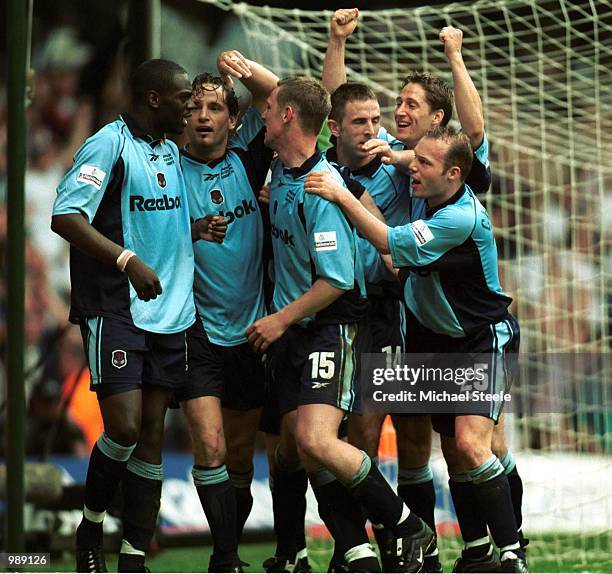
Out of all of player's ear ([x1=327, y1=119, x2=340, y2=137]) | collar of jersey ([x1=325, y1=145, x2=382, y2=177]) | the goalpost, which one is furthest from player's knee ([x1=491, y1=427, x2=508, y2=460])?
the goalpost

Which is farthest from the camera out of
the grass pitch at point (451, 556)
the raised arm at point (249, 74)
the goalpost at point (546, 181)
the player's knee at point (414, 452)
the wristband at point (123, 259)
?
the goalpost at point (546, 181)

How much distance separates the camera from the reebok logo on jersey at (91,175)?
4.77 m

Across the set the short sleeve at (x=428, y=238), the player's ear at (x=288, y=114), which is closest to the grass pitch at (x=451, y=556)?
the short sleeve at (x=428, y=238)

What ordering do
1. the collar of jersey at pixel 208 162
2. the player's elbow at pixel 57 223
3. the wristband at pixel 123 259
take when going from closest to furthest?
the wristband at pixel 123 259, the player's elbow at pixel 57 223, the collar of jersey at pixel 208 162

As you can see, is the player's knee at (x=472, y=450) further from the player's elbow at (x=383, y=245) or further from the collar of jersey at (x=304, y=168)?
the collar of jersey at (x=304, y=168)

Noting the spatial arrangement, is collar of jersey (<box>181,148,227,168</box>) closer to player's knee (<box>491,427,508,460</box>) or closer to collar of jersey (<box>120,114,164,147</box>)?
collar of jersey (<box>120,114,164,147</box>)

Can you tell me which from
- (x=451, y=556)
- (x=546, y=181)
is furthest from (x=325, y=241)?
(x=546, y=181)

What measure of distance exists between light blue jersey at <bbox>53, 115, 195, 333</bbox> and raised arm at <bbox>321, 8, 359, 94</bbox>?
3.37ft

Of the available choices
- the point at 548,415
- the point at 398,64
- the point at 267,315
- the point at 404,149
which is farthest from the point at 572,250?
the point at 267,315

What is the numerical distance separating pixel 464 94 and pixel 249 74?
0.91 m

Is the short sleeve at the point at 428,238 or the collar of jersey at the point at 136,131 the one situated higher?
the collar of jersey at the point at 136,131

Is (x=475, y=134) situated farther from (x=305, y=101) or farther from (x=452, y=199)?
(x=305, y=101)

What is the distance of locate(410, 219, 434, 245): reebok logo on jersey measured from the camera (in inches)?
196

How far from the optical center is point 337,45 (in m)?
5.70
